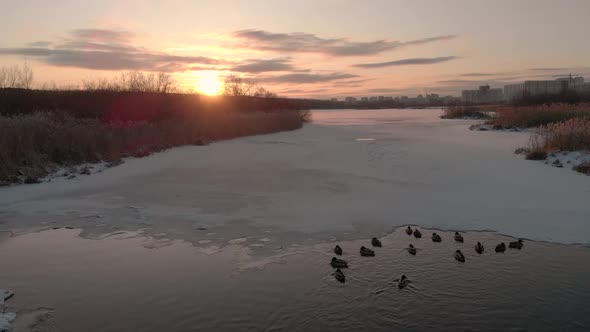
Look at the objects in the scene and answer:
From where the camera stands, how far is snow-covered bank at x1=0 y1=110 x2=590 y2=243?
8.27 m

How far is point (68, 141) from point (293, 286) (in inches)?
499

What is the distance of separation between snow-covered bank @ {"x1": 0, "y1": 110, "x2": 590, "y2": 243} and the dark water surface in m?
1.04

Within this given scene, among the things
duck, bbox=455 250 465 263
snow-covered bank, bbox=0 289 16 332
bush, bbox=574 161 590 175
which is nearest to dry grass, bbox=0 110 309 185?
snow-covered bank, bbox=0 289 16 332

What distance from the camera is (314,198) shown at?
34.6 feet

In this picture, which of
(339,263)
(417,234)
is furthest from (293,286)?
(417,234)

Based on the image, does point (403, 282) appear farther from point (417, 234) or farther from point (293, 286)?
point (417, 234)

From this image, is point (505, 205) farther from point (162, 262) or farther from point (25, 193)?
point (25, 193)

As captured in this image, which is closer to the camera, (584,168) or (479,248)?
(479,248)

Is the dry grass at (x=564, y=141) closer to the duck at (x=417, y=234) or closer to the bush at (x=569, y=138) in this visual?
the bush at (x=569, y=138)

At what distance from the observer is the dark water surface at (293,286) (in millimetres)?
4594

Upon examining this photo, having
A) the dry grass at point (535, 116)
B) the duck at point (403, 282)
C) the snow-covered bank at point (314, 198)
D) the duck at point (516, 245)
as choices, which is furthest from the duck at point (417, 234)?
the dry grass at point (535, 116)

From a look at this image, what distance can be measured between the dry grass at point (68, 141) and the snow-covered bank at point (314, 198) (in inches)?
45.4

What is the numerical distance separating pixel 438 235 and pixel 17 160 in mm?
12079

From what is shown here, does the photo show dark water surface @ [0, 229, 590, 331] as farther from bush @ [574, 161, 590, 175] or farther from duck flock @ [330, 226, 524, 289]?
bush @ [574, 161, 590, 175]
